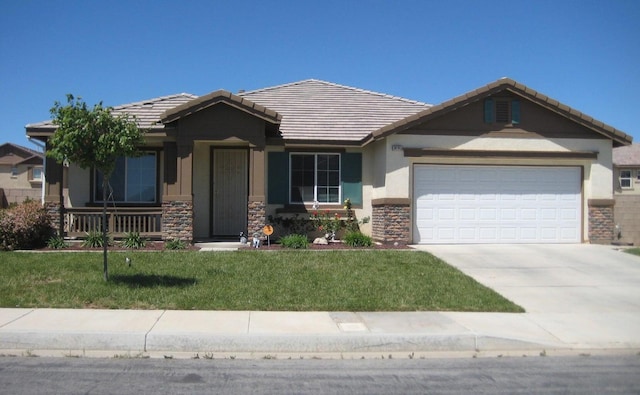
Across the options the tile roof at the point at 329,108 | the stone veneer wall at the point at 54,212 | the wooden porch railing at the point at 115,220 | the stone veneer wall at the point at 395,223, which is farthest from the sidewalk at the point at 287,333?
the tile roof at the point at 329,108

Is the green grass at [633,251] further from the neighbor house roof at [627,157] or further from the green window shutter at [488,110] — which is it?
the neighbor house roof at [627,157]

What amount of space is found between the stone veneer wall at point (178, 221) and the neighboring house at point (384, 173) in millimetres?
27

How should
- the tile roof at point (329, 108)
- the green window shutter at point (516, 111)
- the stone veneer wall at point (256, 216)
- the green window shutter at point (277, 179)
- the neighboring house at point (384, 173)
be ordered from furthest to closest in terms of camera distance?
the tile roof at point (329, 108) < the green window shutter at point (277, 179) < the green window shutter at point (516, 111) < the neighboring house at point (384, 173) < the stone veneer wall at point (256, 216)

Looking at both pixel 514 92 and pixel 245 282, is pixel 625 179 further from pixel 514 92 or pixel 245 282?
pixel 245 282

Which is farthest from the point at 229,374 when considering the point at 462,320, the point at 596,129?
the point at 596,129

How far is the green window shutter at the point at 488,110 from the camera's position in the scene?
1599 cm

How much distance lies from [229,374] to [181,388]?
68cm

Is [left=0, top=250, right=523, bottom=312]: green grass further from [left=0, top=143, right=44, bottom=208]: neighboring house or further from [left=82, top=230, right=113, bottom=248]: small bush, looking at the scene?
[left=0, top=143, right=44, bottom=208]: neighboring house

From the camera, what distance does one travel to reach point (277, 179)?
1672cm

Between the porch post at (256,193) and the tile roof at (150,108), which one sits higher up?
the tile roof at (150,108)

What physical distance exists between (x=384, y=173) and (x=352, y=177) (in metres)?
1.58

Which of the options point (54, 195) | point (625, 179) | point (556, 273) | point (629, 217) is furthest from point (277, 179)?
point (625, 179)

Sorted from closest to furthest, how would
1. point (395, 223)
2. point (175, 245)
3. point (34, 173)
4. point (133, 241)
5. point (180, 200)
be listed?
point (175, 245) → point (133, 241) → point (180, 200) → point (395, 223) → point (34, 173)

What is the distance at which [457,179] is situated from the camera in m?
16.0
